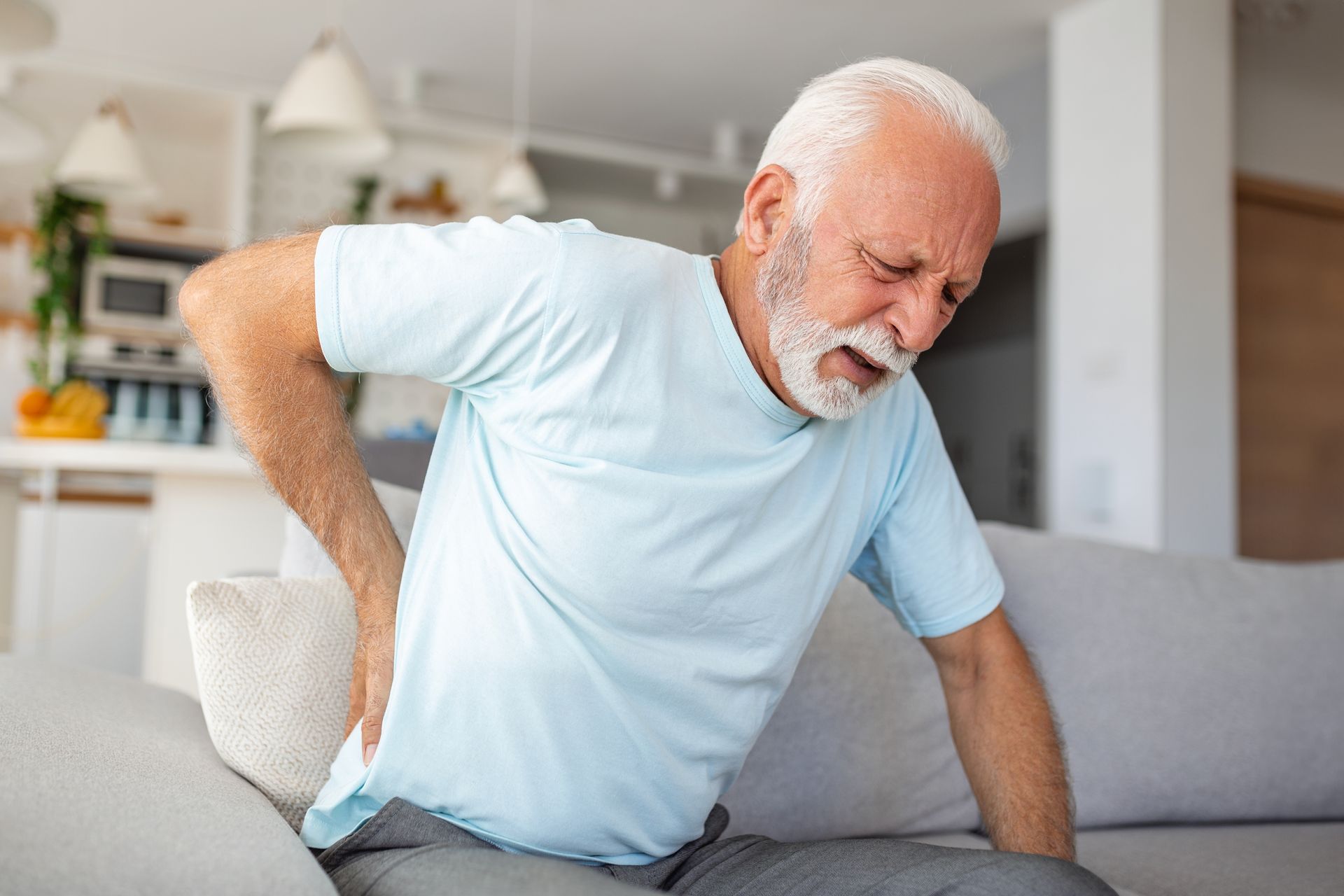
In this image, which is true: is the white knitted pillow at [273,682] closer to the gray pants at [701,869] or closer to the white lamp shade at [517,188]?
the gray pants at [701,869]

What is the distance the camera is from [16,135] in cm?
281

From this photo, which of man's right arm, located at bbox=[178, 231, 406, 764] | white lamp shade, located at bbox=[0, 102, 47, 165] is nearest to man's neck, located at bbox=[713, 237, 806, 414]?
man's right arm, located at bbox=[178, 231, 406, 764]

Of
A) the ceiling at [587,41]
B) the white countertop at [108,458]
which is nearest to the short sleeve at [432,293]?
the white countertop at [108,458]

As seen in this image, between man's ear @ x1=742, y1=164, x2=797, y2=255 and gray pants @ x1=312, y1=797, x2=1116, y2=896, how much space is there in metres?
0.58

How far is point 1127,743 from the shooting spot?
1.65 m

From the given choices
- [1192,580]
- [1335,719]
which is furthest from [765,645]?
[1335,719]

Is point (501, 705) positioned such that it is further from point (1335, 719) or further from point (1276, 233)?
point (1276, 233)

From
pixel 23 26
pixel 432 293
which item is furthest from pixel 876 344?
pixel 23 26

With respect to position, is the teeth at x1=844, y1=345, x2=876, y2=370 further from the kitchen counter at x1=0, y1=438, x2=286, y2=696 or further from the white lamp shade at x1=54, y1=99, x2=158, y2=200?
the white lamp shade at x1=54, y1=99, x2=158, y2=200

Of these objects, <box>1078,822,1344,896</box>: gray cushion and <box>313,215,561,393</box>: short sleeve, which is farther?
<box>1078,822,1344,896</box>: gray cushion

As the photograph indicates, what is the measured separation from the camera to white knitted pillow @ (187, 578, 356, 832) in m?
1.17

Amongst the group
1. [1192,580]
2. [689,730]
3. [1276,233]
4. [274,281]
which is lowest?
[689,730]

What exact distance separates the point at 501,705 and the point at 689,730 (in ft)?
0.61

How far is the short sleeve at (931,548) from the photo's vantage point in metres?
1.25
